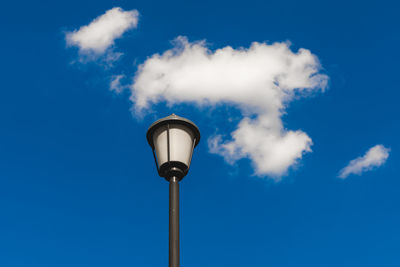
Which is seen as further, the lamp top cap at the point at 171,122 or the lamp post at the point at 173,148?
the lamp top cap at the point at 171,122

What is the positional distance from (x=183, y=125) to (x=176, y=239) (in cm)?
159

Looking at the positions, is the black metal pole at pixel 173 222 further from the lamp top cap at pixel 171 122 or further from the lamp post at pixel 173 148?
the lamp top cap at pixel 171 122

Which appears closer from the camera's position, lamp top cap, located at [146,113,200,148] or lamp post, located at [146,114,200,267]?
lamp post, located at [146,114,200,267]

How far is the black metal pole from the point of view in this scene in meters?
5.32

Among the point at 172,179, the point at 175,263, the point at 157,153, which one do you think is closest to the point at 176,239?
the point at 175,263

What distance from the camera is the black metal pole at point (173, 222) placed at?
5317 mm

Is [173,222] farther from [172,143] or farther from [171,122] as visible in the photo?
[171,122]

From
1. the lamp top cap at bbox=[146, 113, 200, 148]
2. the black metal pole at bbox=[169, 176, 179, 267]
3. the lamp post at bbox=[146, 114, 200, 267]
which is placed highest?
the lamp top cap at bbox=[146, 113, 200, 148]

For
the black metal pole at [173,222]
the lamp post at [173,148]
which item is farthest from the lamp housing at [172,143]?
the black metal pole at [173,222]

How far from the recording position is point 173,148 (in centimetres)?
600

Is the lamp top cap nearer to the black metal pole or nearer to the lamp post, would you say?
the lamp post

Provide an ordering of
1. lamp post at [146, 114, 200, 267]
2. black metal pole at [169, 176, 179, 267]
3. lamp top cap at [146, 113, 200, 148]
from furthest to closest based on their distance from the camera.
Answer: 1. lamp top cap at [146, 113, 200, 148]
2. lamp post at [146, 114, 200, 267]
3. black metal pole at [169, 176, 179, 267]

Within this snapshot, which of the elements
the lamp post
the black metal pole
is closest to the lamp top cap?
the lamp post

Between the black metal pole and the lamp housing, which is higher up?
the lamp housing
